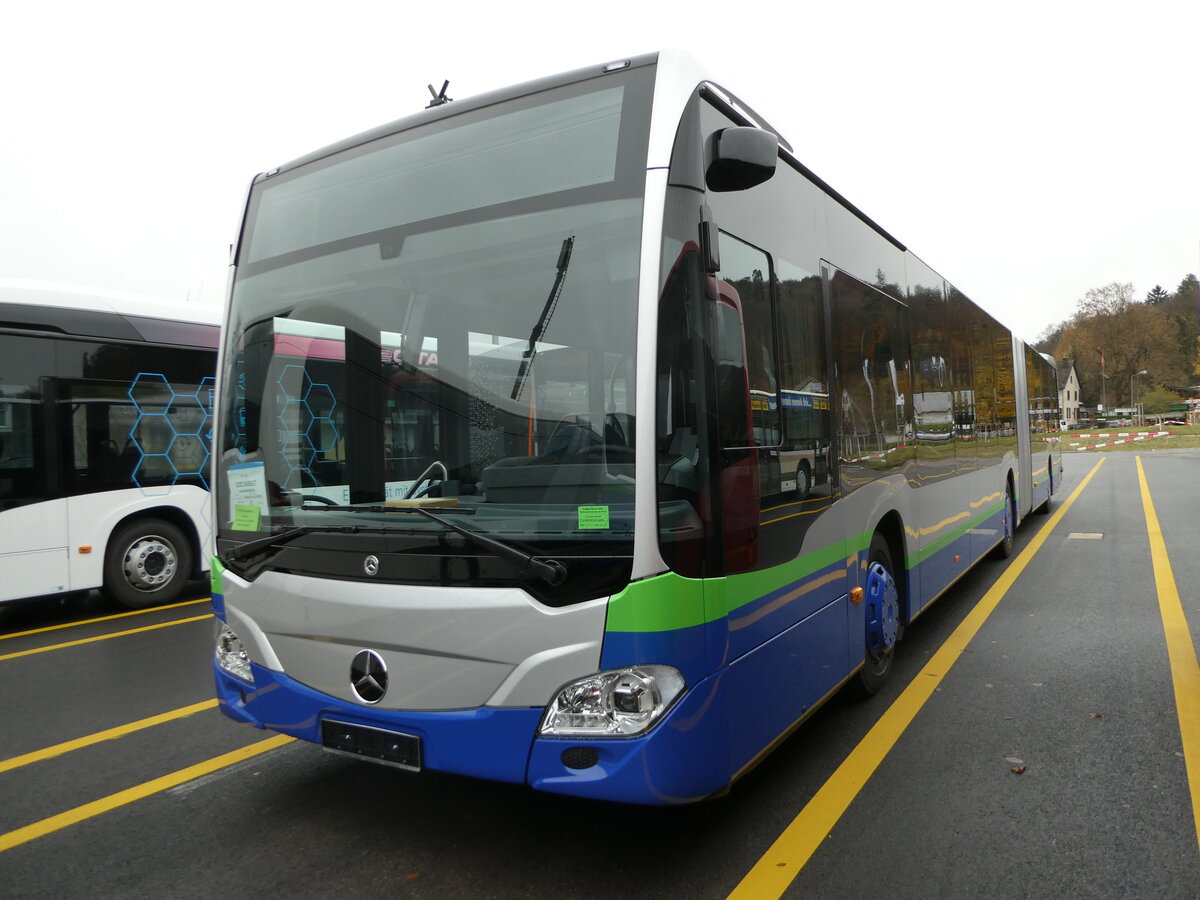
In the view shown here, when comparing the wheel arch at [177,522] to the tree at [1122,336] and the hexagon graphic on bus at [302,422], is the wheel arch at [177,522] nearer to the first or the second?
the hexagon graphic on bus at [302,422]

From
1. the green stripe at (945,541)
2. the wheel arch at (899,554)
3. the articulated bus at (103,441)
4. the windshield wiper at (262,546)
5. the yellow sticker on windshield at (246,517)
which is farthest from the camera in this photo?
the articulated bus at (103,441)

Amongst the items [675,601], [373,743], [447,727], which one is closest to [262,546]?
[373,743]

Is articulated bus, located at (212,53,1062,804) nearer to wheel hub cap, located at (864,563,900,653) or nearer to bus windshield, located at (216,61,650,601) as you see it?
bus windshield, located at (216,61,650,601)

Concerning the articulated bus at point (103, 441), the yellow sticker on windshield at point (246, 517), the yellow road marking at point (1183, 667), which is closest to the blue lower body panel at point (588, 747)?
the yellow sticker on windshield at point (246, 517)

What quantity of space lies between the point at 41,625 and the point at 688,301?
26.4ft

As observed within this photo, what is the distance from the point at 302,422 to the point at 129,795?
1.95m

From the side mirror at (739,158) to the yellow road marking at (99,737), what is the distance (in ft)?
13.9

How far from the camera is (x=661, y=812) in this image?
350 cm

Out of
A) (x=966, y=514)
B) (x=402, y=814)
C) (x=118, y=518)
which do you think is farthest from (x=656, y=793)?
(x=118, y=518)

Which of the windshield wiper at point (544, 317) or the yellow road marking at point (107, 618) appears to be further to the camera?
the yellow road marking at point (107, 618)

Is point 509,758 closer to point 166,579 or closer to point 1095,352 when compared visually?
point 166,579

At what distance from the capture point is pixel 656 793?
2.69 m

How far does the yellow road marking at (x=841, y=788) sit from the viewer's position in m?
2.97

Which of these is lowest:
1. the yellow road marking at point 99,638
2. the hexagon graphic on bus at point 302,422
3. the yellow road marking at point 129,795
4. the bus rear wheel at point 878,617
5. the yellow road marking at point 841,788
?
the yellow road marking at point 841,788
